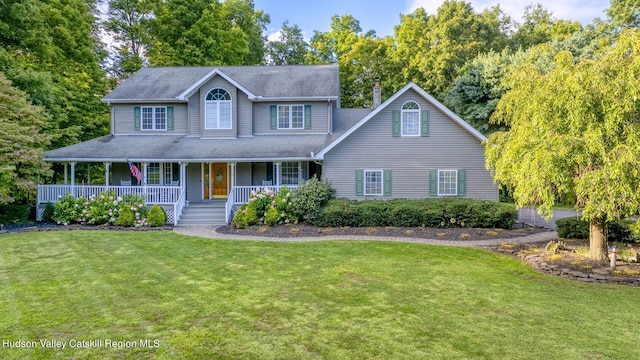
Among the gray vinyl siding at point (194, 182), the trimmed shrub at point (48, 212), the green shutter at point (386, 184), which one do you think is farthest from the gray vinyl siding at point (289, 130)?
the trimmed shrub at point (48, 212)

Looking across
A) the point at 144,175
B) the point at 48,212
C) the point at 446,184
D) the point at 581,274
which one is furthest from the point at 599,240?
the point at 48,212

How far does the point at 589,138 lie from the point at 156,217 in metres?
15.0

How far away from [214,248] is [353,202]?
6318 mm

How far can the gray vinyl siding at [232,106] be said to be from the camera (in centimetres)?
1850

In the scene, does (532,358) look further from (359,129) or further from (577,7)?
(577,7)

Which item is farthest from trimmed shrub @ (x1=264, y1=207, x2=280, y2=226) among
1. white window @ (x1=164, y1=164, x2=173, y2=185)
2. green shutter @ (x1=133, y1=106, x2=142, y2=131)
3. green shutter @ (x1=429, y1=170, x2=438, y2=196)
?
green shutter @ (x1=133, y1=106, x2=142, y2=131)

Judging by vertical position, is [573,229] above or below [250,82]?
below

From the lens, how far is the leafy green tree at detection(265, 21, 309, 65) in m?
40.1

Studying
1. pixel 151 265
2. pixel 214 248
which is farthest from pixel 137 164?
pixel 151 265

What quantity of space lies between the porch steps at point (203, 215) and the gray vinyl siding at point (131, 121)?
4770 mm

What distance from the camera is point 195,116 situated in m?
19.0

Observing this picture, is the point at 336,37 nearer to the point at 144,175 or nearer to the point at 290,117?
the point at 290,117

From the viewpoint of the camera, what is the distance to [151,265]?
8867 mm

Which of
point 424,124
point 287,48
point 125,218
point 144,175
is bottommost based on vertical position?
point 125,218
